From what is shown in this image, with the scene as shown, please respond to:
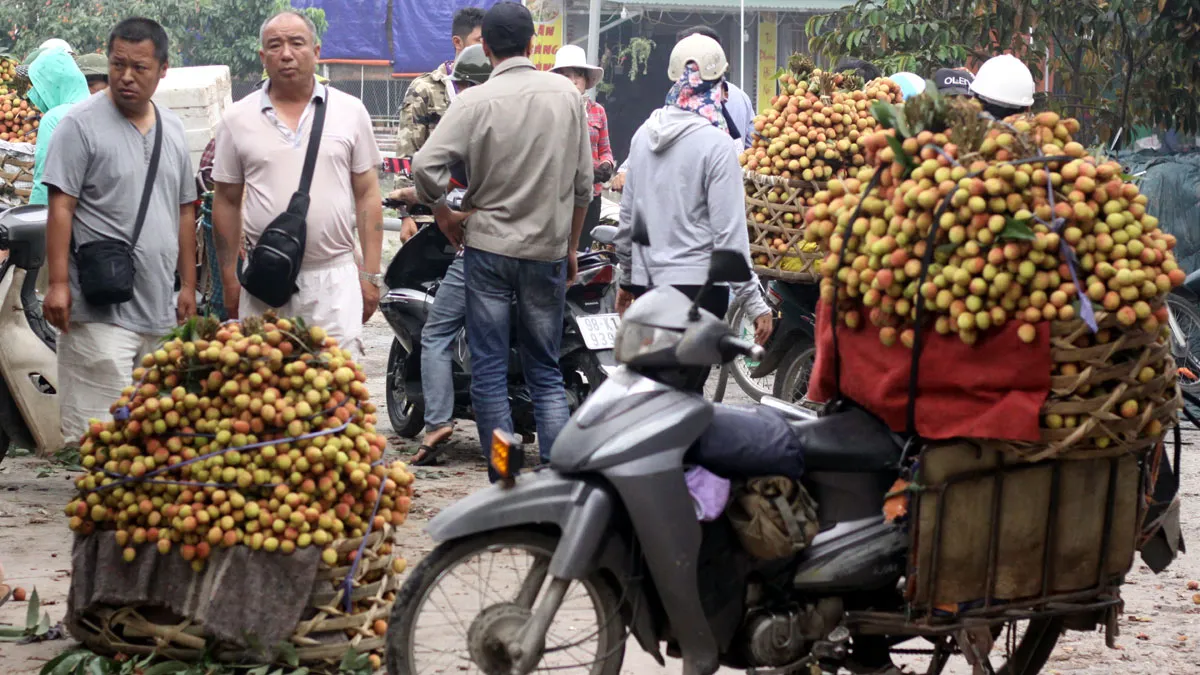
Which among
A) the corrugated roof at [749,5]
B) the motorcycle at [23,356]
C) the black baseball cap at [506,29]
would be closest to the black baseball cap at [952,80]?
the black baseball cap at [506,29]

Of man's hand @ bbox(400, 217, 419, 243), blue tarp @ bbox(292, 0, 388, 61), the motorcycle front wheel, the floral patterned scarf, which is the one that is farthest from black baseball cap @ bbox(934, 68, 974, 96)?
blue tarp @ bbox(292, 0, 388, 61)

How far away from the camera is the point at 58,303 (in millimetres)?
5852

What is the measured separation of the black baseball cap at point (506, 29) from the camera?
6.48 m

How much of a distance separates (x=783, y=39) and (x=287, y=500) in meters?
24.2

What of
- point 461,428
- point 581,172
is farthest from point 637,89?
point 581,172

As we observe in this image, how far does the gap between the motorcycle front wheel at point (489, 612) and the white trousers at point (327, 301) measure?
2.17 m

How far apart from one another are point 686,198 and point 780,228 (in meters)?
0.83

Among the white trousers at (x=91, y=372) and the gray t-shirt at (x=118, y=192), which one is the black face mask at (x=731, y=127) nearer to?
the gray t-shirt at (x=118, y=192)

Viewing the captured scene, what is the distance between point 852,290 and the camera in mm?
4066

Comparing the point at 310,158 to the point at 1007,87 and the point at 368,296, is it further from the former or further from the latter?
the point at 1007,87

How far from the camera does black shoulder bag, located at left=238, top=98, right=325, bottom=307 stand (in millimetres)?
5734

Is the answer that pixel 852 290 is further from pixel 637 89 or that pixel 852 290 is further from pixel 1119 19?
pixel 637 89

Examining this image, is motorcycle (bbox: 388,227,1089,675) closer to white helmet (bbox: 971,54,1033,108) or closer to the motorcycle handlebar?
the motorcycle handlebar

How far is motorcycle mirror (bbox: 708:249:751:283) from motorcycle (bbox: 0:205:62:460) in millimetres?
3919
